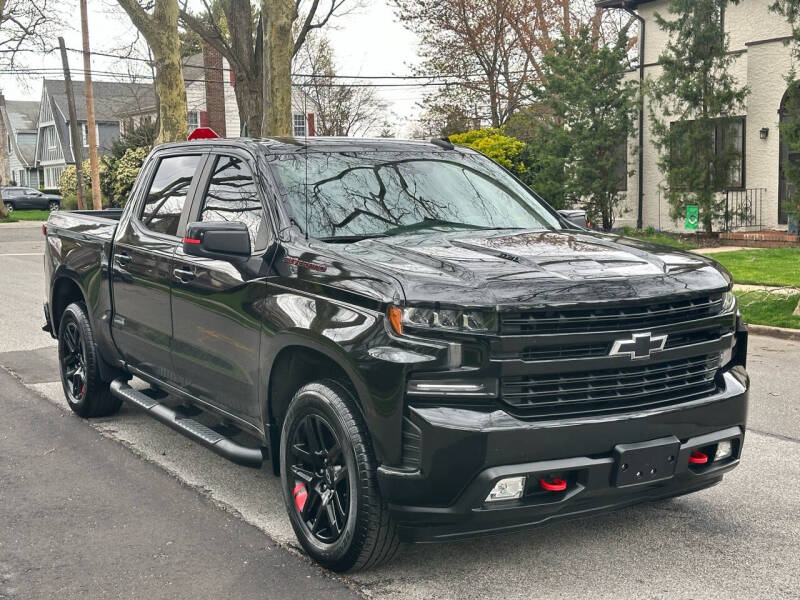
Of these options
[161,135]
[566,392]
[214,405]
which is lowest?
[214,405]

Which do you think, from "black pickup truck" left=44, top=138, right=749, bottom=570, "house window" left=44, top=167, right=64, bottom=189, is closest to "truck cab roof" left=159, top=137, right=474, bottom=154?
"black pickup truck" left=44, top=138, right=749, bottom=570

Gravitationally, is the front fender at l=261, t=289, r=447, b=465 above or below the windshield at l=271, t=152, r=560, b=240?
below

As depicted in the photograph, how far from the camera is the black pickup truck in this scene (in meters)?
3.81

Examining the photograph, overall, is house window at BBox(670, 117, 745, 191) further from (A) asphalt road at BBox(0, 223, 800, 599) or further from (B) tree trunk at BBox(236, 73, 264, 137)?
(A) asphalt road at BBox(0, 223, 800, 599)

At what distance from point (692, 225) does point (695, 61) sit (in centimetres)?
356

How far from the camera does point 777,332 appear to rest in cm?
1096

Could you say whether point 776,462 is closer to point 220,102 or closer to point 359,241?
point 359,241

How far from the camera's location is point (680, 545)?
15.0ft

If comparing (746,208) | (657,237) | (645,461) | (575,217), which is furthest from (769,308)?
(657,237)

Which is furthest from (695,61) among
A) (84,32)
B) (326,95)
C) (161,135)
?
(326,95)

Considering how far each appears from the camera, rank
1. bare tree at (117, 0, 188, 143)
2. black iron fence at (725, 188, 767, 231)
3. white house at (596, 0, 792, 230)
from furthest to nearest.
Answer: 1. bare tree at (117, 0, 188, 143)
2. white house at (596, 0, 792, 230)
3. black iron fence at (725, 188, 767, 231)

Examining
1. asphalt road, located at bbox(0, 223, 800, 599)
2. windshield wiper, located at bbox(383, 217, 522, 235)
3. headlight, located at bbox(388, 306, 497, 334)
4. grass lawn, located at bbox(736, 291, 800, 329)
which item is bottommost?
asphalt road, located at bbox(0, 223, 800, 599)

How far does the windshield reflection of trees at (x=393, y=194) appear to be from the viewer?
5.00 meters

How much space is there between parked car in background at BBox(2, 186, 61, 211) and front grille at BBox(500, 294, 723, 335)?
205 ft
